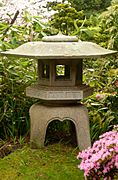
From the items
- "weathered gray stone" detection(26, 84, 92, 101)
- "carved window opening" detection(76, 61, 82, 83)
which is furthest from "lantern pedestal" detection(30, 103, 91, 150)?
"carved window opening" detection(76, 61, 82, 83)

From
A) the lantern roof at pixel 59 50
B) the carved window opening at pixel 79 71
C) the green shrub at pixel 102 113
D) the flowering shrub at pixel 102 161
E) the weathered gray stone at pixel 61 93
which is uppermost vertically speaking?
the lantern roof at pixel 59 50

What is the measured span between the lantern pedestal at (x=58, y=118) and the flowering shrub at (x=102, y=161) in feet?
3.55

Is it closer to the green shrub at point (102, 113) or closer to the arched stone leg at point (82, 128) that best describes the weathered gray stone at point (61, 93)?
the arched stone leg at point (82, 128)

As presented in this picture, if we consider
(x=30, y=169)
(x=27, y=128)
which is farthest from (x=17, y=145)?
(x=30, y=169)

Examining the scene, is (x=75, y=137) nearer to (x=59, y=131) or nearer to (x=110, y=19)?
(x=59, y=131)

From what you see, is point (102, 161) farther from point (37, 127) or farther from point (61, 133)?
point (61, 133)

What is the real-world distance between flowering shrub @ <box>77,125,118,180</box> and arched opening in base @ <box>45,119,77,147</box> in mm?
1363

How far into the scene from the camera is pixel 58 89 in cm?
385

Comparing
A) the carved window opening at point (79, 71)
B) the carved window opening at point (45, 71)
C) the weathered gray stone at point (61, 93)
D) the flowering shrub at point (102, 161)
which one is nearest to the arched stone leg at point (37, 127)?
the weathered gray stone at point (61, 93)

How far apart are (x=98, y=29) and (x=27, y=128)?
8.00 ft

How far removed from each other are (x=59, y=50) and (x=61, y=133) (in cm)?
113

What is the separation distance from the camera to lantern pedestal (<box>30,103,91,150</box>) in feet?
12.7

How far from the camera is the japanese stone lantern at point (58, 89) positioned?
3.80m

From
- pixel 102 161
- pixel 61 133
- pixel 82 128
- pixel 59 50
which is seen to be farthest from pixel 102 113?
pixel 102 161
